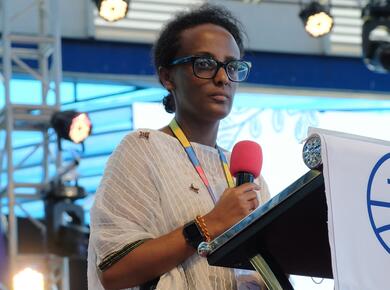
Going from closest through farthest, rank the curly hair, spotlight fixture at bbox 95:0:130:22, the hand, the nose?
the hand → the nose → the curly hair → spotlight fixture at bbox 95:0:130:22

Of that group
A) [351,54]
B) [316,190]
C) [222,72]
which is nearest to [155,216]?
[222,72]

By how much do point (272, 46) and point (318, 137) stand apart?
24.4 ft

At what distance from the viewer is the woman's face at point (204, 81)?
6.46 feet

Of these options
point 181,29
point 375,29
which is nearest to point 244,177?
point 181,29

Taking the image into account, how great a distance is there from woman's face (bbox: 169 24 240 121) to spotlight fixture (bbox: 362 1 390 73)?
480 centimetres

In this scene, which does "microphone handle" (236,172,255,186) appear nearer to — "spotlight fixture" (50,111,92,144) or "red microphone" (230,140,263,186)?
"red microphone" (230,140,263,186)

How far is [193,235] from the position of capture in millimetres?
1742

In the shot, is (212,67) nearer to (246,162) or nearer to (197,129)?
(197,129)

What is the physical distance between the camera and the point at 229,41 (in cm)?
204

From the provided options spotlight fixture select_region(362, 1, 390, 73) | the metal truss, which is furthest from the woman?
spotlight fixture select_region(362, 1, 390, 73)

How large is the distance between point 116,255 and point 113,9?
495cm

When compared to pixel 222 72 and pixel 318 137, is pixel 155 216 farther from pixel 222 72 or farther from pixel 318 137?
pixel 318 137

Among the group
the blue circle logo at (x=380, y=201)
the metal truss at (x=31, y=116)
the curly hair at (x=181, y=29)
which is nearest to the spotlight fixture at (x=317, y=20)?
the metal truss at (x=31, y=116)

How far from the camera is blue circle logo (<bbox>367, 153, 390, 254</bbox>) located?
4.56ft
